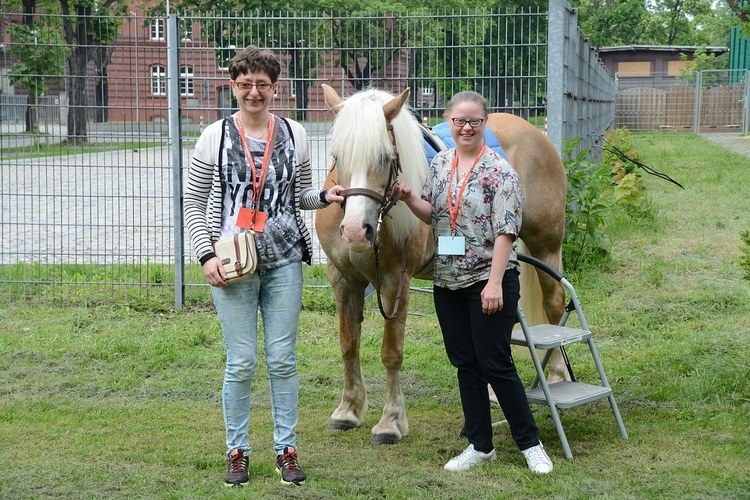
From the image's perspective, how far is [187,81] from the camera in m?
8.10

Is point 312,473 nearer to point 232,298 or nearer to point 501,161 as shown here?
point 232,298

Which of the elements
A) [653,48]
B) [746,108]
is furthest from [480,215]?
[653,48]

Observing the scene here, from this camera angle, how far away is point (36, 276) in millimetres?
8742

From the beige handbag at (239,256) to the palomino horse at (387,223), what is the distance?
0.43 meters

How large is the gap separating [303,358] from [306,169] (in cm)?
286

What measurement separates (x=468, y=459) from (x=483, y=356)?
58cm

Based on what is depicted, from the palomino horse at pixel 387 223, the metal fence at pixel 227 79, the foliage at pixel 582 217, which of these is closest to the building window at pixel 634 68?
the foliage at pixel 582 217

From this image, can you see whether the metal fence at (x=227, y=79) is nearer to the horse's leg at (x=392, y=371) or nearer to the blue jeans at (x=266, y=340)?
the horse's leg at (x=392, y=371)

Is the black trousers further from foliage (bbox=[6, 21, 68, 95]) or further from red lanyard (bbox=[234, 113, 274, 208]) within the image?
foliage (bbox=[6, 21, 68, 95])

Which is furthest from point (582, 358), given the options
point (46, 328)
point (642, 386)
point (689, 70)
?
point (689, 70)

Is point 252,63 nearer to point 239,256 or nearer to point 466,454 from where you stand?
point 239,256

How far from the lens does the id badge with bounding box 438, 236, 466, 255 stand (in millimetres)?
4156

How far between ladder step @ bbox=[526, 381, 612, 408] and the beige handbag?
71.1 inches

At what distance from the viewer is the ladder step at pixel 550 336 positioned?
467 cm
